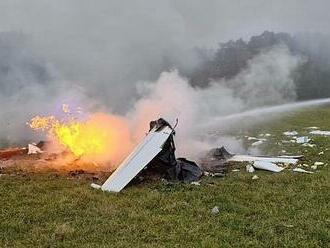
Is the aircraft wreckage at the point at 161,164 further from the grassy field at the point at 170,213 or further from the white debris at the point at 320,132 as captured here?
the white debris at the point at 320,132

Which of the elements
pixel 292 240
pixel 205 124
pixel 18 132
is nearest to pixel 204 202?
pixel 292 240

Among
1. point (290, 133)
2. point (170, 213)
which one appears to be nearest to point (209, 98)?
point (290, 133)

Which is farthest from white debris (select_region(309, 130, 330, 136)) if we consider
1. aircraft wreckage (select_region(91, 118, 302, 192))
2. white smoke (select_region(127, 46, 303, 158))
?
aircraft wreckage (select_region(91, 118, 302, 192))

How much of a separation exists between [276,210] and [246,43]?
3107cm

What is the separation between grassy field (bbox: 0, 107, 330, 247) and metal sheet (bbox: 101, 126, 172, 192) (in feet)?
1.12

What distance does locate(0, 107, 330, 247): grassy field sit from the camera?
28.5 ft

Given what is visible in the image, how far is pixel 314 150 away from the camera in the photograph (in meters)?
18.1

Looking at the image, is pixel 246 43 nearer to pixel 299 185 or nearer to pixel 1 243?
pixel 299 185

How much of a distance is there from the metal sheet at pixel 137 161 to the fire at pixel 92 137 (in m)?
2.35

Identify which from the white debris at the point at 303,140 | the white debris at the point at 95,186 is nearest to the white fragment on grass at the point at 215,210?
the white debris at the point at 95,186

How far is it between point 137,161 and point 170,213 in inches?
143

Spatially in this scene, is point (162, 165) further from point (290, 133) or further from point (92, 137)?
point (290, 133)

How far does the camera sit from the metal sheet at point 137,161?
1273 cm

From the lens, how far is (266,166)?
1496 centimetres
